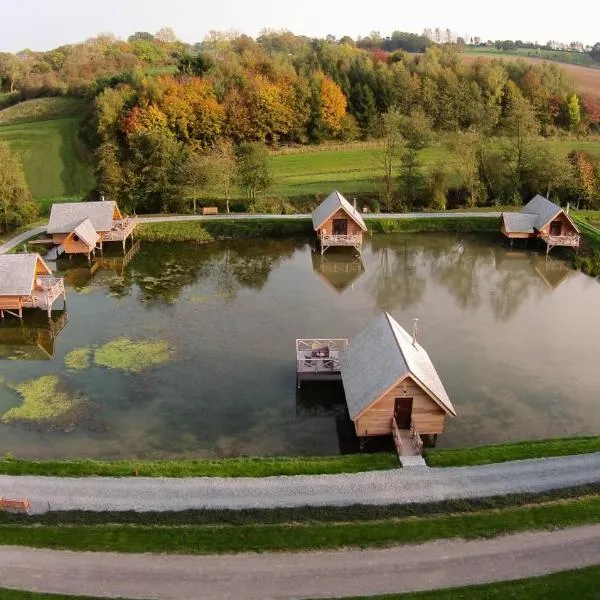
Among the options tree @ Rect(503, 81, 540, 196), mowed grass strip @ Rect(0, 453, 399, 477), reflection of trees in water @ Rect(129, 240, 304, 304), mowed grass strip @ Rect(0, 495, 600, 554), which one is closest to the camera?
mowed grass strip @ Rect(0, 495, 600, 554)

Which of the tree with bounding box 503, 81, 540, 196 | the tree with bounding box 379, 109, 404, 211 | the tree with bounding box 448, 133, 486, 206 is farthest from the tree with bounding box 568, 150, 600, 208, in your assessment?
the tree with bounding box 379, 109, 404, 211

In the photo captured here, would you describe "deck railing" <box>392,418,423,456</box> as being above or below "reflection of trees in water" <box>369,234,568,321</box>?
below

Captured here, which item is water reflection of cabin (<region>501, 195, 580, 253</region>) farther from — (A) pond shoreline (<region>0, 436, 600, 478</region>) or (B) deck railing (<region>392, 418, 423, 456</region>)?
(B) deck railing (<region>392, 418, 423, 456</region>)

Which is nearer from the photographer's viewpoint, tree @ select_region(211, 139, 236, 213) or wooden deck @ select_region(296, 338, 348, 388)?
wooden deck @ select_region(296, 338, 348, 388)

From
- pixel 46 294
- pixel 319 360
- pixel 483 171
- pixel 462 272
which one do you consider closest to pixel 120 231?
pixel 46 294

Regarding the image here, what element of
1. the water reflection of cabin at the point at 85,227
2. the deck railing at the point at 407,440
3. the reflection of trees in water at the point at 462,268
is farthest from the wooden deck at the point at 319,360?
the water reflection of cabin at the point at 85,227
